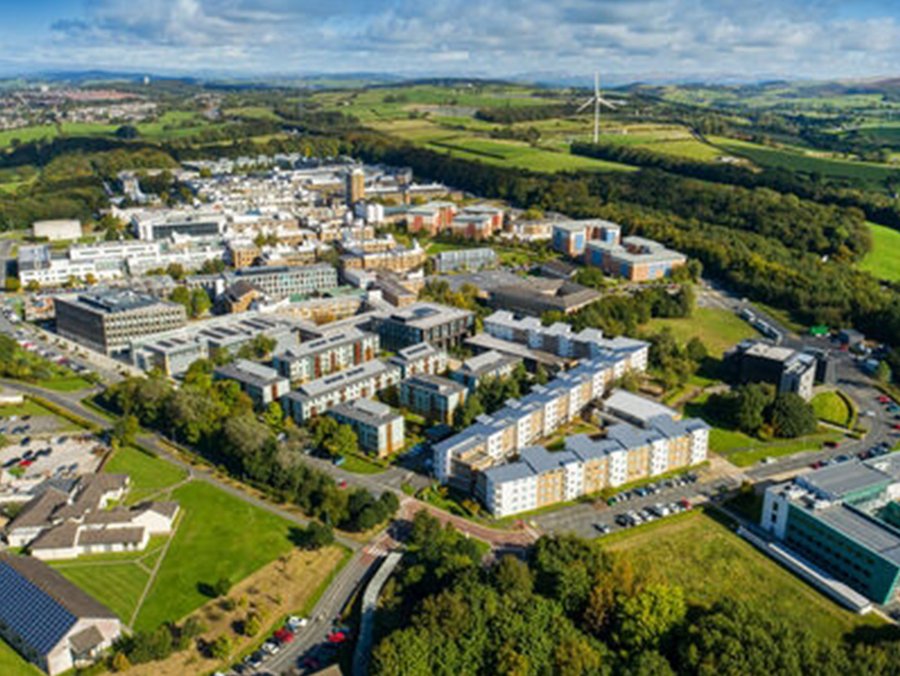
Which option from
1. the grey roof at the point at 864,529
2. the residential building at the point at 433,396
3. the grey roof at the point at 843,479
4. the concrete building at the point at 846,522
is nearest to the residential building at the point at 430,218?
the residential building at the point at 433,396

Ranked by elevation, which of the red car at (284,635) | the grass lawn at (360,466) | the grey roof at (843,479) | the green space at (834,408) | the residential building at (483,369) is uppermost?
the residential building at (483,369)

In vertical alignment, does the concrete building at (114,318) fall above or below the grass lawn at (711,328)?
above

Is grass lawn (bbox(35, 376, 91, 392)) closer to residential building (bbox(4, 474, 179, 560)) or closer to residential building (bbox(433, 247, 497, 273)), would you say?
residential building (bbox(4, 474, 179, 560))

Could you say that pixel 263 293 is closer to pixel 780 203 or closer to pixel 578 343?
pixel 578 343

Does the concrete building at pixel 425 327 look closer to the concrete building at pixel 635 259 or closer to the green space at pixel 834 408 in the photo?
the green space at pixel 834 408

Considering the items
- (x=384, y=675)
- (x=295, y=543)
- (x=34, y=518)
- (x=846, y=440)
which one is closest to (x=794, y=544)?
(x=846, y=440)

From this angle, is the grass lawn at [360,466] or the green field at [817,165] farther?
the green field at [817,165]
